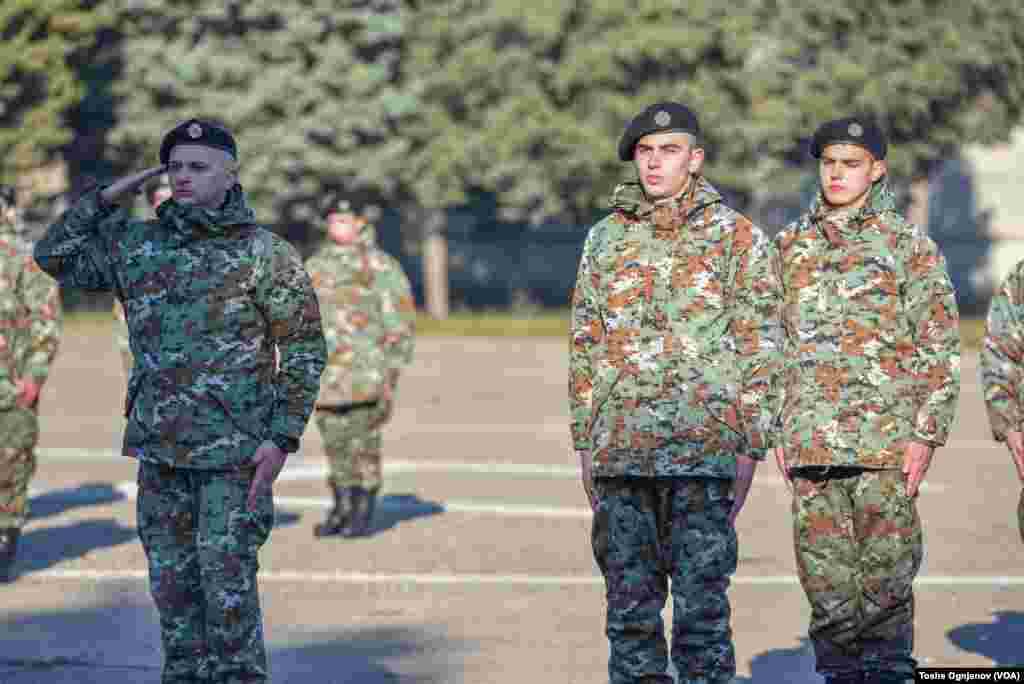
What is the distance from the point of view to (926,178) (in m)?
47.2

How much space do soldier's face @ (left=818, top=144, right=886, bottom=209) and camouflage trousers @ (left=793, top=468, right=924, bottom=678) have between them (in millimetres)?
1025

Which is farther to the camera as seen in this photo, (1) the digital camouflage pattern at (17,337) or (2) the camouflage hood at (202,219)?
(1) the digital camouflage pattern at (17,337)

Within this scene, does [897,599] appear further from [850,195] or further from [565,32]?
[565,32]

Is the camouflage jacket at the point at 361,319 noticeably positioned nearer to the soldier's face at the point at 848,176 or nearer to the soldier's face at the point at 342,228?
the soldier's face at the point at 342,228

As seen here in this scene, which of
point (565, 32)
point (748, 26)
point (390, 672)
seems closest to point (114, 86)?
point (565, 32)

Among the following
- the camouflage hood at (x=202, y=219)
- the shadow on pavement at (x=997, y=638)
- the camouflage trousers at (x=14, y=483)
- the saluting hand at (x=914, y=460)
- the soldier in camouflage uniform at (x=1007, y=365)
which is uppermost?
the camouflage hood at (x=202, y=219)

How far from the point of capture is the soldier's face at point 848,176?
8.02 metres

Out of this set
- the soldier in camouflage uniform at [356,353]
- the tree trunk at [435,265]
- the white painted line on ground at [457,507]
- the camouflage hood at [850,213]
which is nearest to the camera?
the camouflage hood at [850,213]

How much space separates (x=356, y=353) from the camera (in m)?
13.3

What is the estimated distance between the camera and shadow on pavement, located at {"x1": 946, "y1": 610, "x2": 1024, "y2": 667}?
893 cm

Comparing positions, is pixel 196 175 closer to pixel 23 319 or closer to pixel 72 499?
pixel 23 319

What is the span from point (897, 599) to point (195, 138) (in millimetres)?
3063

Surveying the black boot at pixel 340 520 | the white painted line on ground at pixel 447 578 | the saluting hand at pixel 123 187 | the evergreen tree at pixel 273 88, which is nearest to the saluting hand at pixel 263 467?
the saluting hand at pixel 123 187

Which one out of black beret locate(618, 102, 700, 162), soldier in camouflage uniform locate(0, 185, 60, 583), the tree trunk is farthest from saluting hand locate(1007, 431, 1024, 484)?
the tree trunk
